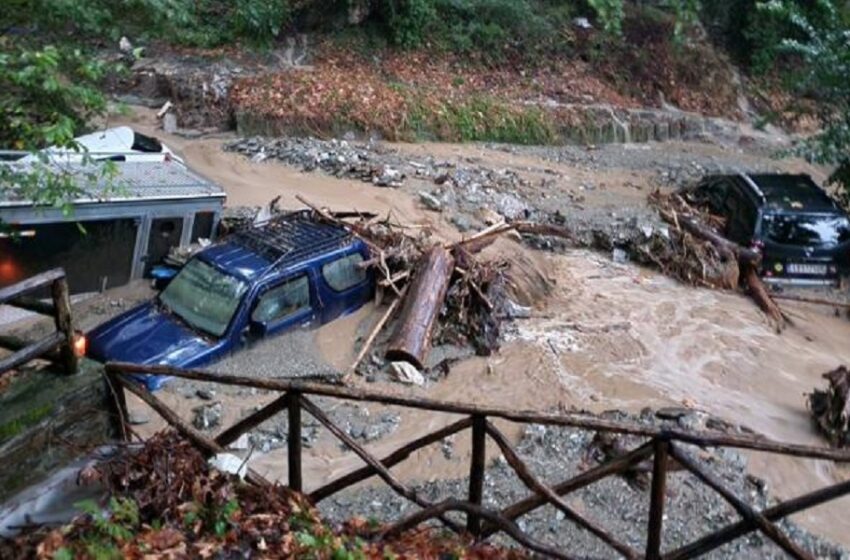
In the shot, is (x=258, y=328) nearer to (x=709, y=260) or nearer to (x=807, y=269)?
(x=709, y=260)

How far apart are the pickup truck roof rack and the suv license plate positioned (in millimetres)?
7135

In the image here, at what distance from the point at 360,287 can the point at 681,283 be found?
575 cm

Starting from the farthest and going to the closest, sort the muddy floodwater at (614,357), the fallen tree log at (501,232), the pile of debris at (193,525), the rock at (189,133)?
1. the rock at (189,133)
2. the fallen tree log at (501,232)
3. the muddy floodwater at (614,357)
4. the pile of debris at (193,525)

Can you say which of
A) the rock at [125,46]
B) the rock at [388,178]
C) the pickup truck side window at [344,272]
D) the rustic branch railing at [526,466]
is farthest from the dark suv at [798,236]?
the rock at [125,46]

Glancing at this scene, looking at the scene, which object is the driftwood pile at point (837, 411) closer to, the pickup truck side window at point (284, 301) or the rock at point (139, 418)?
the pickup truck side window at point (284, 301)

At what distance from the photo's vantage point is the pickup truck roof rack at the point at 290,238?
30.8 ft

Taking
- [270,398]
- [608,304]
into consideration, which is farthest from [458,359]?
[608,304]

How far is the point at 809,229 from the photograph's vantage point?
12.9m

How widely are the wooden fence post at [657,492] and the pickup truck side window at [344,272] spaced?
5924mm

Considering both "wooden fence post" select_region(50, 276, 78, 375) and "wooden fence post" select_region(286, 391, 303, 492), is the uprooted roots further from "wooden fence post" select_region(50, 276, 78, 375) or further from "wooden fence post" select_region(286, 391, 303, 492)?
"wooden fence post" select_region(50, 276, 78, 375)

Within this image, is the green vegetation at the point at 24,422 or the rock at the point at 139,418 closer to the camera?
the green vegetation at the point at 24,422

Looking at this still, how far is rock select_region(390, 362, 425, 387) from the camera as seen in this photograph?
950 centimetres

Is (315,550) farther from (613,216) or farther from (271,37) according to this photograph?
(271,37)

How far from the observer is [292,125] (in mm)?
18547
